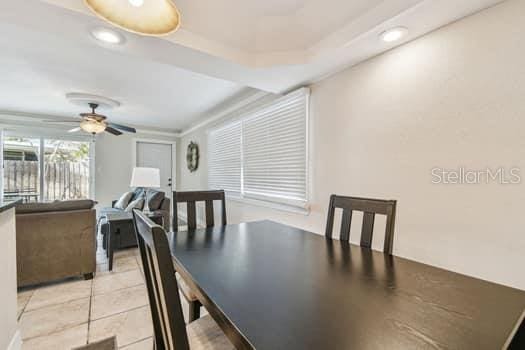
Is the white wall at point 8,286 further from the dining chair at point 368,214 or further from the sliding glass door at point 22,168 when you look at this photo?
the sliding glass door at point 22,168

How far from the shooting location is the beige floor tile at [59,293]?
6.67ft

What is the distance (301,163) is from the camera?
253cm

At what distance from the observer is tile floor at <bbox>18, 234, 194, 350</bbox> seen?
161 centimetres

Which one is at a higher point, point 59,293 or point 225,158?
point 225,158

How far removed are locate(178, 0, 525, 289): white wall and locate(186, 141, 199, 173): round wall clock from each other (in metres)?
3.81

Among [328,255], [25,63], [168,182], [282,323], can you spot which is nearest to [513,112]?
[328,255]

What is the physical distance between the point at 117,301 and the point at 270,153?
2226mm

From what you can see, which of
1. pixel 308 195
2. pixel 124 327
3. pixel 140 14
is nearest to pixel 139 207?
pixel 124 327

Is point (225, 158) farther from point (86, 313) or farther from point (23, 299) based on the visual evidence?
point (23, 299)

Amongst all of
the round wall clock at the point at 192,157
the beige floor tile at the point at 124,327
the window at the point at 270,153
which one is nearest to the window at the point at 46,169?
the round wall clock at the point at 192,157

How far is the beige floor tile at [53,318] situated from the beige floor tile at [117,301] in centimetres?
7

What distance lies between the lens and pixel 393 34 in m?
1.57

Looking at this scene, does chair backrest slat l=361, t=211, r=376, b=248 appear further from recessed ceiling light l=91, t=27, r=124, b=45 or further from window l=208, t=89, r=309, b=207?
recessed ceiling light l=91, t=27, r=124, b=45

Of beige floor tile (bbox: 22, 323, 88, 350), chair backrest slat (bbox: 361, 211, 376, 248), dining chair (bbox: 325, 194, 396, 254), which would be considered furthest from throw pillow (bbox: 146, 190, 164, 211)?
chair backrest slat (bbox: 361, 211, 376, 248)
